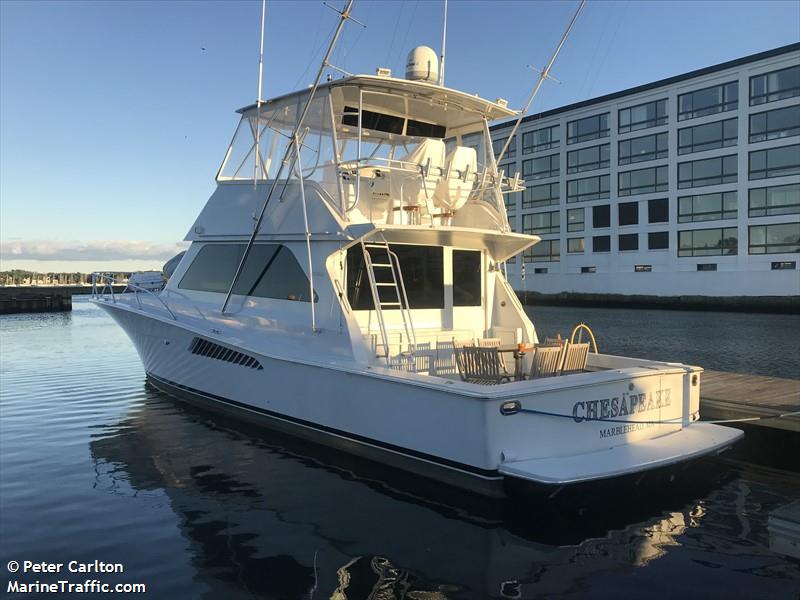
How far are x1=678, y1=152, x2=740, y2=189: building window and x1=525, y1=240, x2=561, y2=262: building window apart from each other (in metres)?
10.5

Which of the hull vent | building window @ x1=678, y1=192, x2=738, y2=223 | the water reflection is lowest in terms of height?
the water reflection

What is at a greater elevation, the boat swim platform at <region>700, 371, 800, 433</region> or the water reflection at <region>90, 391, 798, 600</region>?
the boat swim platform at <region>700, 371, 800, 433</region>

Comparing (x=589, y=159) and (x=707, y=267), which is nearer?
(x=707, y=267)

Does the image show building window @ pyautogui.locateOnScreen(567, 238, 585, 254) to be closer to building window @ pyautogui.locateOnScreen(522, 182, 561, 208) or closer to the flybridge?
building window @ pyautogui.locateOnScreen(522, 182, 561, 208)

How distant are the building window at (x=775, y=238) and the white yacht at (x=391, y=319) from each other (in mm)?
34245

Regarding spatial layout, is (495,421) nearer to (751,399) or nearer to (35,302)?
(751,399)

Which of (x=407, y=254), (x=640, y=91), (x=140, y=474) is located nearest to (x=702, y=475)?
(x=407, y=254)

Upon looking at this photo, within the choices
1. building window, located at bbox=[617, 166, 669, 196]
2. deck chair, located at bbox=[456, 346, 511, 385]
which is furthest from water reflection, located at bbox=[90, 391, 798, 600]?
building window, located at bbox=[617, 166, 669, 196]

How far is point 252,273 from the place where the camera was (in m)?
9.65

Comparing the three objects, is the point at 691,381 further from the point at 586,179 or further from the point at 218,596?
the point at 586,179

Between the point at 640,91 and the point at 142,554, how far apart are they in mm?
46739

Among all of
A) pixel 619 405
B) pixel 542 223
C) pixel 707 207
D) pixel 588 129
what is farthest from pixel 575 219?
pixel 619 405

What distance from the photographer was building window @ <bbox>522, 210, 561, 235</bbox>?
50291mm

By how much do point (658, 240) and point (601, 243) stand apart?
4.44 meters
